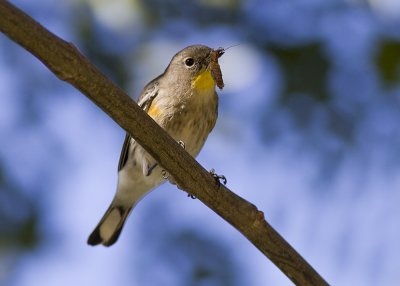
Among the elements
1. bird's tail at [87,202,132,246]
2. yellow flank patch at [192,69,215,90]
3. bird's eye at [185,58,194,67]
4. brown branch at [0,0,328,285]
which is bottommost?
brown branch at [0,0,328,285]

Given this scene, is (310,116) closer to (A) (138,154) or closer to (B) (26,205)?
(A) (138,154)

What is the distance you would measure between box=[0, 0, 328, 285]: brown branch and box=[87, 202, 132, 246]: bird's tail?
200 cm

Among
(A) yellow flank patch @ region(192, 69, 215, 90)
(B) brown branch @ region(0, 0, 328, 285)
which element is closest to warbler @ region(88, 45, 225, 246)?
(A) yellow flank patch @ region(192, 69, 215, 90)

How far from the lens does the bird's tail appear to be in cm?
492

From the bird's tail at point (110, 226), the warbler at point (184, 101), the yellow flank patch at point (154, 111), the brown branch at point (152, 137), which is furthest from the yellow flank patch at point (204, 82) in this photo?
the brown branch at point (152, 137)

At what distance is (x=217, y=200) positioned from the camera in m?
3.01

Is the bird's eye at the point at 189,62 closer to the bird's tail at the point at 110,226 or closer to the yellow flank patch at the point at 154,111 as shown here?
the yellow flank patch at the point at 154,111

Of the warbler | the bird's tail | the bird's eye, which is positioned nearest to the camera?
the warbler

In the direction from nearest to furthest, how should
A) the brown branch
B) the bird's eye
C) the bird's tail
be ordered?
the brown branch < the bird's eye < the bird's tail

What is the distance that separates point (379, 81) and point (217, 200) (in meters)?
1.23

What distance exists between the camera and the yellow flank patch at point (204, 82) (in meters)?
4.25

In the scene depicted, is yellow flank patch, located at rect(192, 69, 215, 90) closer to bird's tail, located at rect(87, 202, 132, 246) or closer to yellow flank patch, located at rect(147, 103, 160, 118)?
yellow flank patch, located at rect(147, 103, 160, 118)

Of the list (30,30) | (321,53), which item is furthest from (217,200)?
(321,53)

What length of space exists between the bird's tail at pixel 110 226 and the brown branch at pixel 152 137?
200 cm
